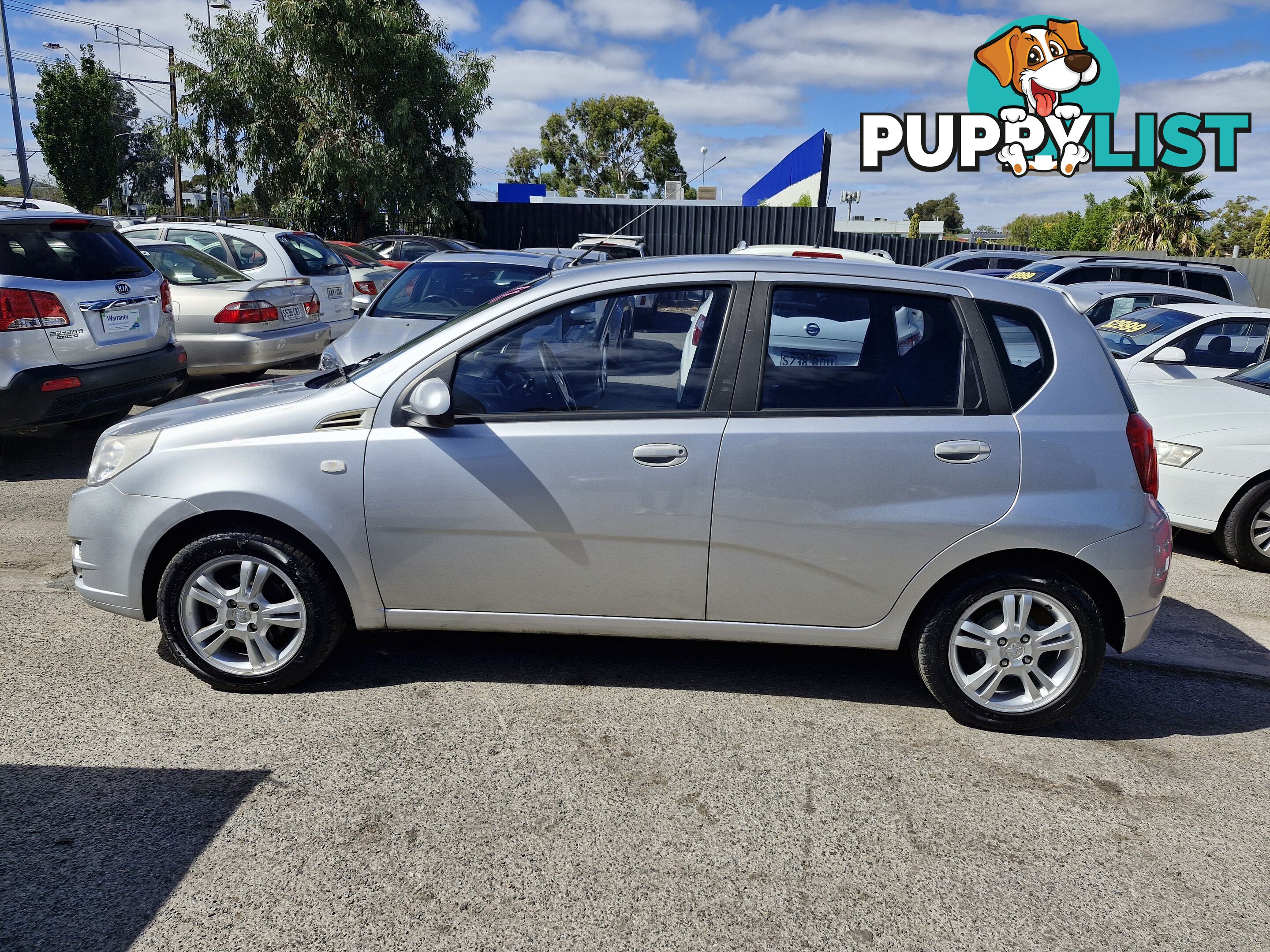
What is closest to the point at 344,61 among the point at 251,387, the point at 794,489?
the point at 251,387

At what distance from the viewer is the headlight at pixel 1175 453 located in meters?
6.15

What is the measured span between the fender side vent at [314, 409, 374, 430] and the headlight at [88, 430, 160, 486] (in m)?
0.70

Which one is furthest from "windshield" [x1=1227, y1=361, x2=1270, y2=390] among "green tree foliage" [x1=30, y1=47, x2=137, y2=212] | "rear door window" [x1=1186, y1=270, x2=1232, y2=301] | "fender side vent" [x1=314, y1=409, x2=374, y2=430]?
"green tree foliage" [x1=30, y1=47, x2=137, y2=212]

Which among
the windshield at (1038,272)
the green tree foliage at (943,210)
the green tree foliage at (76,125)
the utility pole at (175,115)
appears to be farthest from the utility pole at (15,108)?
the green tree foliage at (943,210)

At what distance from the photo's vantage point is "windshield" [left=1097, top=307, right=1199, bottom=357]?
8742 mm

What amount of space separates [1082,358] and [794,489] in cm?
122

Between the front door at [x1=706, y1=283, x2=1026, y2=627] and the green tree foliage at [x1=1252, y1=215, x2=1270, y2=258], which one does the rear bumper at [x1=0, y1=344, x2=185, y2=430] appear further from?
the green tree foliage at [x1=1252, y1=215, x2=1270, y2=258]

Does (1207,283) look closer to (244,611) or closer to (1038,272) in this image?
(1038,272)

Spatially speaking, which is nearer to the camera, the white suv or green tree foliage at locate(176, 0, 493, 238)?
the white suv

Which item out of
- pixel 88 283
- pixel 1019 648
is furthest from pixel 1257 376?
pixel 88 283

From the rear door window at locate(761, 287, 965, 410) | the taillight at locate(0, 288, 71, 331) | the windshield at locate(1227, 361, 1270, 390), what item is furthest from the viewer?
the windshield at locate(1227, 361, 1270, 390)

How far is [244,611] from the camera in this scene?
151 inches

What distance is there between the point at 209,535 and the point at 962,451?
9.47 feet

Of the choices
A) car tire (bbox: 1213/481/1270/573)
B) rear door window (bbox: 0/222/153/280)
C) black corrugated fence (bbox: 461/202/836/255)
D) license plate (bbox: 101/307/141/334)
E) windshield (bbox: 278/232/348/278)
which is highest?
black corrugated fence (bbox: 461/202/836/255)
